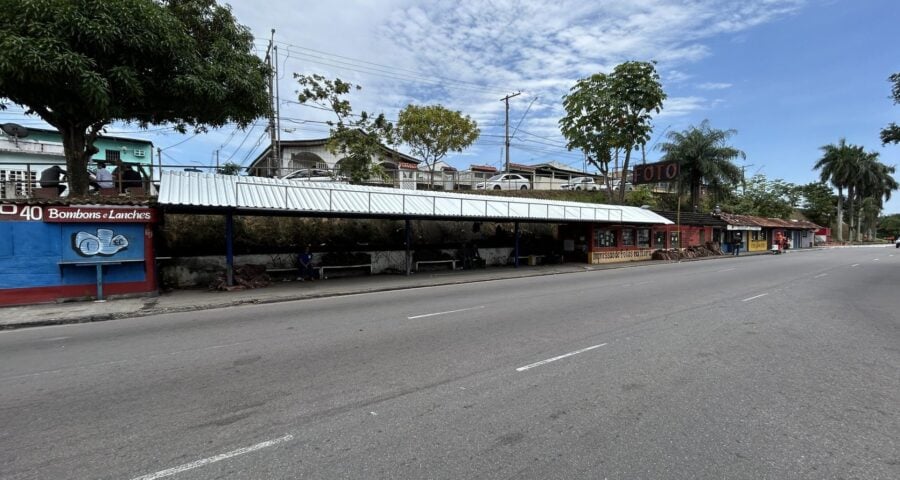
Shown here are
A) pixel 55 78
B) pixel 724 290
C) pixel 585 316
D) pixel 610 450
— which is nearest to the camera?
pixel 610 450

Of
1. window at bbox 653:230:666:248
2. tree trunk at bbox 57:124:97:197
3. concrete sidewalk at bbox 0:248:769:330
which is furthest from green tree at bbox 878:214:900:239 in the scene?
tree trunk at bbox 57:124:97:197

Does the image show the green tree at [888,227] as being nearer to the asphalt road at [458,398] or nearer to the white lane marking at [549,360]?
the asphalt road at [458,398]

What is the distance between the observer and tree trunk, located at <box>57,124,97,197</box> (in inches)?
554

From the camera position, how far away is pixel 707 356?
6.44m

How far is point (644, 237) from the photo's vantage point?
1238 inches

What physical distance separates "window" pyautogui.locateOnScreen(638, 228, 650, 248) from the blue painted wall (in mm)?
28461

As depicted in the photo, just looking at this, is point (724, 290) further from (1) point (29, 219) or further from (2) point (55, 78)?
(1) point (29, 219)

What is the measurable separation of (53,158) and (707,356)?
118 feet

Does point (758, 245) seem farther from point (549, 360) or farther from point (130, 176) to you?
point (130, 176)

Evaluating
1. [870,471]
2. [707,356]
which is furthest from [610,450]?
[707,356]

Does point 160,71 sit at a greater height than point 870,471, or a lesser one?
greater

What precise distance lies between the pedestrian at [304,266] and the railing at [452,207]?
2.61 m

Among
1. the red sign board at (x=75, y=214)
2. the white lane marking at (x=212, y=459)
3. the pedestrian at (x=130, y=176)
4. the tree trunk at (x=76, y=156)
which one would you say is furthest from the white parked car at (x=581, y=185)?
the white lane marking at (x=212, y=459)

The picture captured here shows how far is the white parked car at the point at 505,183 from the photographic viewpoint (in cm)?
3881
